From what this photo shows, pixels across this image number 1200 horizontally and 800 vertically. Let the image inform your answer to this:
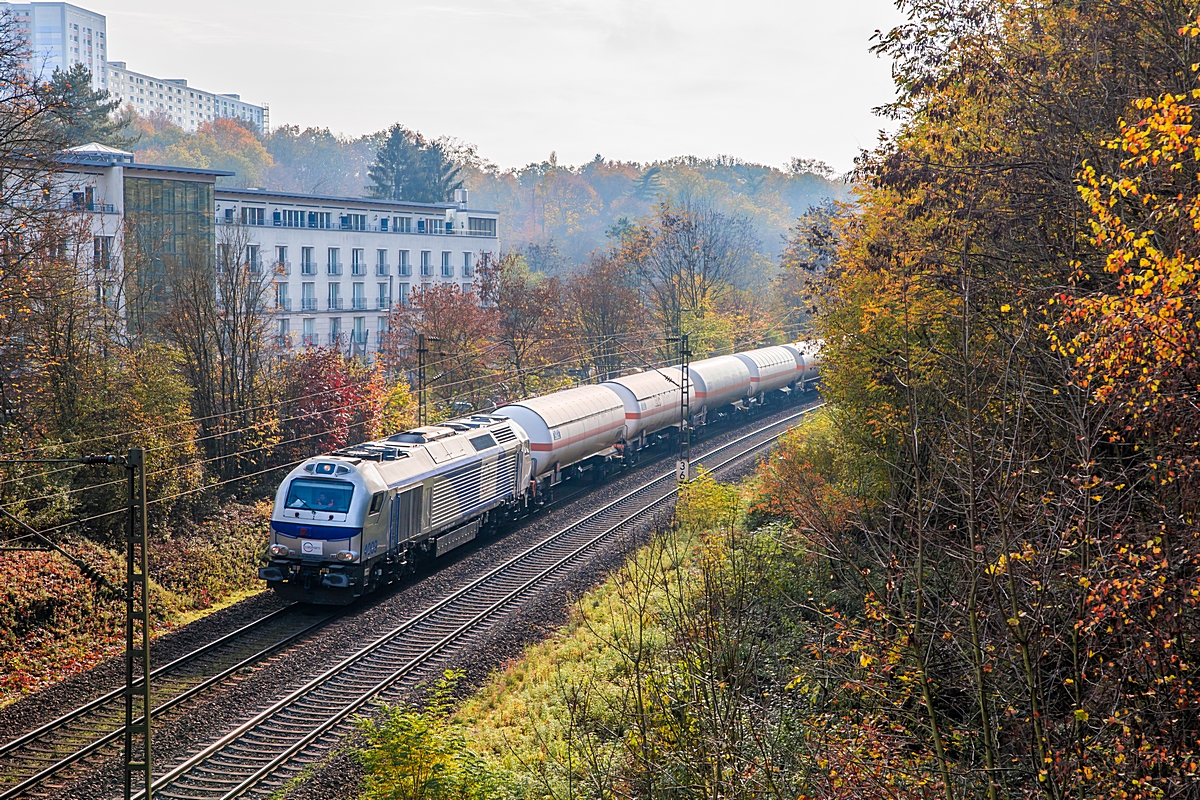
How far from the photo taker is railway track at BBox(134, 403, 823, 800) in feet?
47.8

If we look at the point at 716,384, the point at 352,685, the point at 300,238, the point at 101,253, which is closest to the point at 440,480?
the point at 352,685

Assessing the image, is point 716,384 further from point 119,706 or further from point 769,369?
point 119,706

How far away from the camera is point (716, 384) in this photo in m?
45.1

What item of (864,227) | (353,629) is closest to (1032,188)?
(864,227)

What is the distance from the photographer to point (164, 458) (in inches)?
1050

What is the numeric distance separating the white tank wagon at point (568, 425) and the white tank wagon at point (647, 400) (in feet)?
2.24

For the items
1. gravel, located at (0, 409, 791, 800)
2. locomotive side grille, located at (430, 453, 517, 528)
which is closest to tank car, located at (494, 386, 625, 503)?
locomotive side grille, located at (430, 453, 517, 528)

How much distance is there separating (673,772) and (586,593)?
12211 millimetres

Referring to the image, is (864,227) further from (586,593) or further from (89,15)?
(89,15)

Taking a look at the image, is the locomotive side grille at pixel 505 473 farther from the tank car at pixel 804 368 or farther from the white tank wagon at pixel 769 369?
the tank car at pixel 804 368

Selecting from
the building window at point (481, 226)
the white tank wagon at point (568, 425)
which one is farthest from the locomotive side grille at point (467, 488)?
the building window at point (481, 226)

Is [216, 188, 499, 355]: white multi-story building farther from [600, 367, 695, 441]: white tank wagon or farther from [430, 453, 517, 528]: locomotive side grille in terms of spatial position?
[430, 453, 517, 528]: locomotive side grille

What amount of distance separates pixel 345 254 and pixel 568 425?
3661 centimetres

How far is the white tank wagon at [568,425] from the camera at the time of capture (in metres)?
31.1
